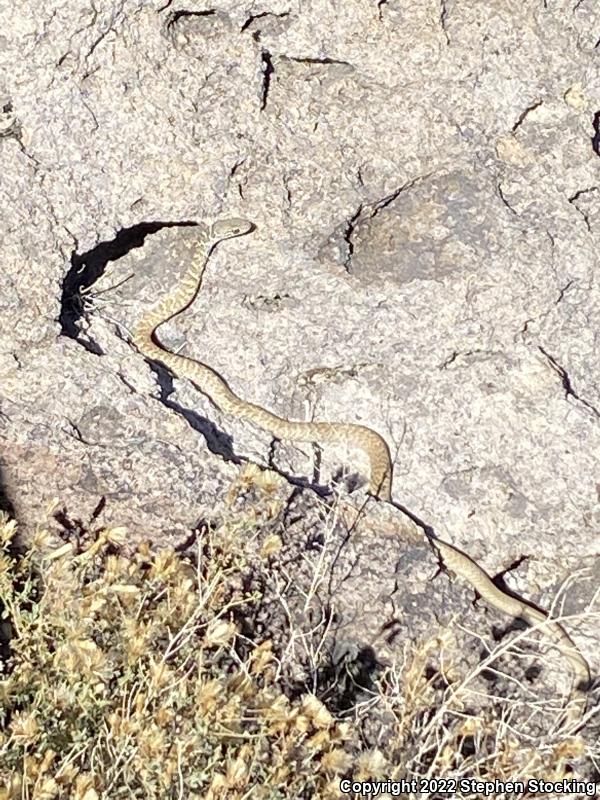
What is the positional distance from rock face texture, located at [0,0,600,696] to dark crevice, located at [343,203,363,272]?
2 cm

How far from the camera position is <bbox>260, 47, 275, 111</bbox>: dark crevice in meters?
5.08

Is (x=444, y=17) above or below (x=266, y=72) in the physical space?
above

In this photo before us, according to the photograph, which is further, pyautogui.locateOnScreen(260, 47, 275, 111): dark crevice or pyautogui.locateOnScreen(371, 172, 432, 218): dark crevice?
pyautogui.locateOnScreen(371, 172, 432, 218): dark crevice

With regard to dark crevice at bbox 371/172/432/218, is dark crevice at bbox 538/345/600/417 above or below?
below

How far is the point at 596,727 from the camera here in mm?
4590

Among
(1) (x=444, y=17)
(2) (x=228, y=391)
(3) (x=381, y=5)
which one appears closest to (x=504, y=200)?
(1) (x=444, y=17)

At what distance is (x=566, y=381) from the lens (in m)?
5.12

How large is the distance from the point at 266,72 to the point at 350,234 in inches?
35.7

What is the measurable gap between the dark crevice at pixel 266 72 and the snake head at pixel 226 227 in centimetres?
57

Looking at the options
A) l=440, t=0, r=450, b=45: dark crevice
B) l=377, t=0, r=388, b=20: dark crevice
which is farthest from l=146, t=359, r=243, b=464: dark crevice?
→ l=440, t=0, r=450, b=45: dark crevice

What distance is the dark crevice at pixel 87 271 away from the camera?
16.4ft

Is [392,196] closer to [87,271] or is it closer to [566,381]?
[566,381]

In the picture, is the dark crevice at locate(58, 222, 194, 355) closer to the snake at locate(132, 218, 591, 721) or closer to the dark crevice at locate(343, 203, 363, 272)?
the snake at locate(132, 218, 591, 721)

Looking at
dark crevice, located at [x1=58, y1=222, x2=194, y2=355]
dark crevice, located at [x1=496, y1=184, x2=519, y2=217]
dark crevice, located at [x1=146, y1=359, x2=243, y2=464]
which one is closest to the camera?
dark crevice, located at [x1=146, y1=359, x2=243, y2=464]
